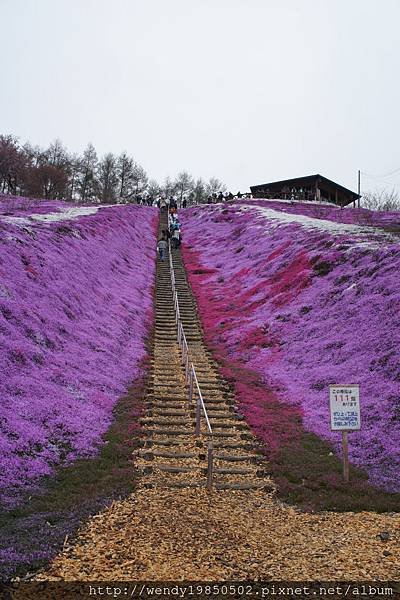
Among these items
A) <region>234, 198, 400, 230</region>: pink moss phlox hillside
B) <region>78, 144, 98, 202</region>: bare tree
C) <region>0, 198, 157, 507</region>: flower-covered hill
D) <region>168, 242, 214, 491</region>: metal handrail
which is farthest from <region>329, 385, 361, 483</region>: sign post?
<region>78, 144, 98, 202</region>: bare tree

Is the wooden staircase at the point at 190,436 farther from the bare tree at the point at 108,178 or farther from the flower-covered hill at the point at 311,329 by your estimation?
the bare tree at the point at 108,178

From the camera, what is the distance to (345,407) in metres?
11.4

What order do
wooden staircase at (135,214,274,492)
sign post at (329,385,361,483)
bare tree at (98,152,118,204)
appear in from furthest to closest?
bare tree at (98,152,118,204) → wooden staircase at (135,214,274,492) → sign post at (329,385,361,483)

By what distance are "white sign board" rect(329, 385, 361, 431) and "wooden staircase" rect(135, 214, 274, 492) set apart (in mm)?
2127

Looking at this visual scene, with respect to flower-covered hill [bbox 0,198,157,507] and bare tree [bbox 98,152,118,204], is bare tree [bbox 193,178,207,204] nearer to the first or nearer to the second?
bare tree [bbox 98,152,118,204]

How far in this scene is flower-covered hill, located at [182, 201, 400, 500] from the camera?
1395cm

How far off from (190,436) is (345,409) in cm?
467

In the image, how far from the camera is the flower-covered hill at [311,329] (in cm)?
1395

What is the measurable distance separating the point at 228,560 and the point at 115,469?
4.22 meters

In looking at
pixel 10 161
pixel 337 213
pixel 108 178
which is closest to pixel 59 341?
pixel 337 213

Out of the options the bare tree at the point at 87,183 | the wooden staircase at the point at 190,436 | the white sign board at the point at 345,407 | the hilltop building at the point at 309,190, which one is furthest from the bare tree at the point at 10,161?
the white sign board at the point at 345,407

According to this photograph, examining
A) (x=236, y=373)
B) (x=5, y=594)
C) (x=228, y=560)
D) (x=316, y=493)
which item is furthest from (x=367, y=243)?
(x=5, y=594)

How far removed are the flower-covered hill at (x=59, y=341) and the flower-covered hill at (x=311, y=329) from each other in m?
4.45

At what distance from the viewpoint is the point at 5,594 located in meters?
6.80
